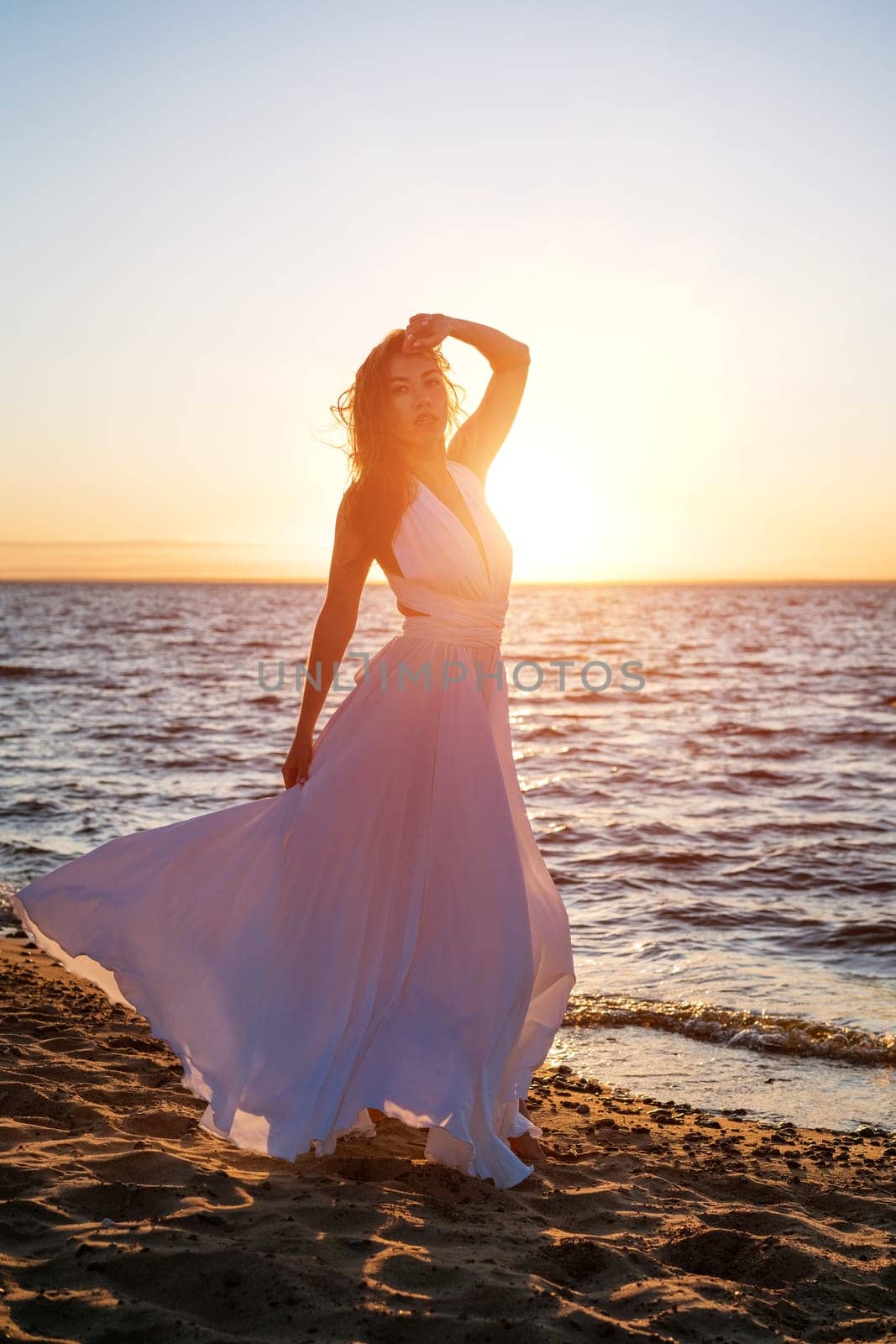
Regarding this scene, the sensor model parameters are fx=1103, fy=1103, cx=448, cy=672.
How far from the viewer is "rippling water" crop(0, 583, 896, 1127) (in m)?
5.68

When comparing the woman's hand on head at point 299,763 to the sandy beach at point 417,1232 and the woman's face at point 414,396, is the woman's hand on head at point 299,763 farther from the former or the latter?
the sandy beach at point 417,1232

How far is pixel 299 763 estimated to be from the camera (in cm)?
389

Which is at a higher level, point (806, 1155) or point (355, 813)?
point (355, 813)

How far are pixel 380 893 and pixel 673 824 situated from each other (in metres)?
7.77

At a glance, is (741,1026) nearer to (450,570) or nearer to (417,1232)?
(417,1232)

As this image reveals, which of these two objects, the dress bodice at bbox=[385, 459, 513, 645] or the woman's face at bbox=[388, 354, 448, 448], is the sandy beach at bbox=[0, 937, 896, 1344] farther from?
the woman's face at bbox=[388, 354, 448, 448]

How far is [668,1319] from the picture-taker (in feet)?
8.97

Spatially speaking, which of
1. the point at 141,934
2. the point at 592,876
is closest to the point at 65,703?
the point at 592,876

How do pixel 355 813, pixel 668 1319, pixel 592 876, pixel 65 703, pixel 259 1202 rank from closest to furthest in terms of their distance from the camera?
pixel 668 1319, pixel 259 1202, pixel 355 813, pixel 592 876, pixel 65 703

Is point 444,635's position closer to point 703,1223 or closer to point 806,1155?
point 703,1223

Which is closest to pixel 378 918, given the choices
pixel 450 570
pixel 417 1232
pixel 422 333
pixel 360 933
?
pixel 360 933

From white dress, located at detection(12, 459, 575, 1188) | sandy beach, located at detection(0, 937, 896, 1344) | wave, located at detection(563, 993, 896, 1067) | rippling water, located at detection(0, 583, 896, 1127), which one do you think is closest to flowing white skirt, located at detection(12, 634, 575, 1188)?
white dress, located at detection(12, 459, 575, 1188)

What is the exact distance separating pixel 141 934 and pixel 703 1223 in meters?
2.07

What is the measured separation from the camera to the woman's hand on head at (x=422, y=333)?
378cm
